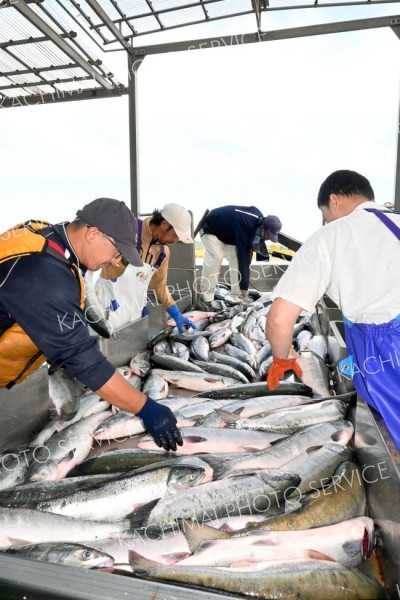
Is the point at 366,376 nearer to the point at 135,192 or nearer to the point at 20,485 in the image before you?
the point at 20,485

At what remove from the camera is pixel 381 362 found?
196 centimetres

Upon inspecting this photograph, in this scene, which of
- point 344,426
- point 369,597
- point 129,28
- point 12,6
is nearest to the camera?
point 369,597

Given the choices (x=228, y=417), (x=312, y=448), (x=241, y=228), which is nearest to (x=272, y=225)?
(x=241, y=228)

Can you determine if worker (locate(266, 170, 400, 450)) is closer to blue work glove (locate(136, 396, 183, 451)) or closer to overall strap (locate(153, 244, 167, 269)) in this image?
blue work glove (locate(136, 396, 183, 451))

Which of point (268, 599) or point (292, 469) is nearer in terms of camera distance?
point (268, 599)

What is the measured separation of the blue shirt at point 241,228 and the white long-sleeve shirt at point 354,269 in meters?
5.24

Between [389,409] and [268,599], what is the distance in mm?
949

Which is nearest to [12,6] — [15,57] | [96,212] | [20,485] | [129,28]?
[15,57]

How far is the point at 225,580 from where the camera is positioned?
60.9 inches

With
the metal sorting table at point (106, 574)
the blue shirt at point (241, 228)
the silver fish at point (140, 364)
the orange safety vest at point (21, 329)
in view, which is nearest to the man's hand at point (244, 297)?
the blue shirt at point (241, 228)

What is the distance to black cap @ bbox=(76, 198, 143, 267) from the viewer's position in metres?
2.14

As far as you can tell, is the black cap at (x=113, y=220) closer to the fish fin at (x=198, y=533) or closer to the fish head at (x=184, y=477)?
the fish head at (x=184, y=477)

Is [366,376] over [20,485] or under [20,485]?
over

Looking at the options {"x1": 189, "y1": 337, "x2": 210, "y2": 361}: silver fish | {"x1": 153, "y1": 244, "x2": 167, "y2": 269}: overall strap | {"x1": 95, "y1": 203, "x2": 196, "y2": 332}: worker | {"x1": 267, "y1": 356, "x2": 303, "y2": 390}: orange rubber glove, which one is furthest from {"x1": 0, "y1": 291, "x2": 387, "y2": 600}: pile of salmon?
{"x1": 153, "y1": 244, "x2": 167, "y2": 269}: overall strap
